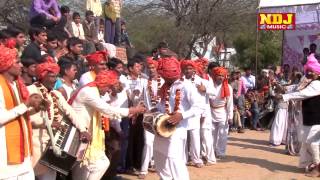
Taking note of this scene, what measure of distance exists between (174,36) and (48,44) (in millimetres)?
22076

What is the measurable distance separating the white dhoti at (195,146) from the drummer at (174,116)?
10.5ft

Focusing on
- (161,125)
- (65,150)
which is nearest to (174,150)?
(161,125)

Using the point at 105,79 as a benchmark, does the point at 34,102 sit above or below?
below

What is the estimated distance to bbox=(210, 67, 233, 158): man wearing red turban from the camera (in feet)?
35.2

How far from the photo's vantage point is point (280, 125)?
13.2 m

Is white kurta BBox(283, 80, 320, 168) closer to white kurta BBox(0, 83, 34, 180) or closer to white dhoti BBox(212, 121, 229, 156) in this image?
white dhoti BBox(212, 121, 229, 156)

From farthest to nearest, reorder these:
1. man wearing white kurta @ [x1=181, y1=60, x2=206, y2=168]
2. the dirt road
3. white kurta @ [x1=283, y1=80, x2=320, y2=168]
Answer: man wearing white kurta @ [x1=181, y1=60, x2=206, y2=168]
the dirt road
white kurta @ [x1=283, y1=80, x2=320, y2=168]

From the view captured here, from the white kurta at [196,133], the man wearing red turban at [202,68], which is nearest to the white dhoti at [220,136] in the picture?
the white kurta at [196,133]

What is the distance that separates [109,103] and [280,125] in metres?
6.35

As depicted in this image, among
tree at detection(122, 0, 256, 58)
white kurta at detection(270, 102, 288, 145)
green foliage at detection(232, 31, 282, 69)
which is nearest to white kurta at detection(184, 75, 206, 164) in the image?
white kurta at detection(270, 102, 288, 145)

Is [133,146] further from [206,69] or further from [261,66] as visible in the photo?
[261,66]

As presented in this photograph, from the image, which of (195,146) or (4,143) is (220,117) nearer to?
(195,146)

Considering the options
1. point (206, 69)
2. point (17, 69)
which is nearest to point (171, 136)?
point (17, 69)

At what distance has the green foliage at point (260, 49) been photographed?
34.4 m
